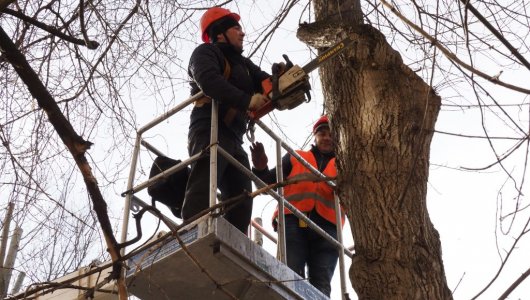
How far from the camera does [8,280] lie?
24.2 feet

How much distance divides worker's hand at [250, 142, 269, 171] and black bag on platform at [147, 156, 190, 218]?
0.48 metres

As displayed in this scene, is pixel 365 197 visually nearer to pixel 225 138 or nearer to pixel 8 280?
pixel 225 138

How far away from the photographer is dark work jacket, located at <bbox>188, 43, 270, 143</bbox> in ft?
14.5

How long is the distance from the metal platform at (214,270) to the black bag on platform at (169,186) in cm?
56

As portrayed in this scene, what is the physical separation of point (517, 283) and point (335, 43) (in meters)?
2.45

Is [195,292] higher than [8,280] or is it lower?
lower

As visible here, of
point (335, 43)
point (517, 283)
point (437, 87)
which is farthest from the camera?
point (335, 43)

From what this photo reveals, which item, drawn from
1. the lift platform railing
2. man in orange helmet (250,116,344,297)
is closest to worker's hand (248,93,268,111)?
the lift platform railing

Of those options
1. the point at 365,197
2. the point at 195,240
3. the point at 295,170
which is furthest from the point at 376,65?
the point at 295,170

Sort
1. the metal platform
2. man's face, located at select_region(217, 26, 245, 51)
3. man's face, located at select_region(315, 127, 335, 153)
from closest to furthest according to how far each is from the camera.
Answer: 1. the metal platform
2. man's face, located at select_region(217, 26, 245, 51)
3. man's face, located at select_region(315, 127, 335, 153)

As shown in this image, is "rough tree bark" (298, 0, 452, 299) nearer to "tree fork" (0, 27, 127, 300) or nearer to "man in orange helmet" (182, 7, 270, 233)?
"man in orange helmet" (182, 7, 270, 233)

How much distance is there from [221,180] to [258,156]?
0.41 metres

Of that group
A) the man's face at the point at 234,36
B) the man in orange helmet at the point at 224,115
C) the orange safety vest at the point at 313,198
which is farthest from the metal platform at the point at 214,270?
the man's face at the point at 234,36

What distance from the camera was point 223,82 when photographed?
4.43 m
